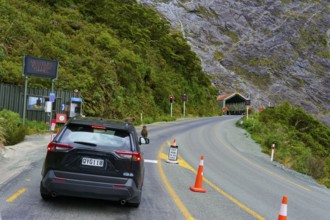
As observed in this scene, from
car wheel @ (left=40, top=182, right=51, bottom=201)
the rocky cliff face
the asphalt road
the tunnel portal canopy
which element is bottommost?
the asphalt road

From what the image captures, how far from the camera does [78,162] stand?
21.5 feet

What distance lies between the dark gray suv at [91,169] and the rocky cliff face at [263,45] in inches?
3817

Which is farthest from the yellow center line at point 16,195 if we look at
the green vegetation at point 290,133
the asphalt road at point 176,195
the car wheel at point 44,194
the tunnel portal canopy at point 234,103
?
the tunnel portal canopy at point 234,103

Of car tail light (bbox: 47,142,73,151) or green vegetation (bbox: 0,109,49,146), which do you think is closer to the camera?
car tail light (bbox: 47,142,73,151)

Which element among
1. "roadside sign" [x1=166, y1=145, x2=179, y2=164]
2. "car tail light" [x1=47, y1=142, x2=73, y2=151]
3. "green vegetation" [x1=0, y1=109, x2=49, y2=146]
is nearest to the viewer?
"car tail light" [x1=47, y1=142, x2=73, y2=151]

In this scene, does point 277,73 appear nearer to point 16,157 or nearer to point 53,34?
point 53,34

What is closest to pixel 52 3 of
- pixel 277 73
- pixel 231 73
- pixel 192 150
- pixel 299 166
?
pixel 192 150

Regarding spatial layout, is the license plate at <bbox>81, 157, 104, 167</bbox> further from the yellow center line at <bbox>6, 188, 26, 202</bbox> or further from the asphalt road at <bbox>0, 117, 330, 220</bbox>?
the yellow center line at <bbox>6, 188, 26, 202</bbox>

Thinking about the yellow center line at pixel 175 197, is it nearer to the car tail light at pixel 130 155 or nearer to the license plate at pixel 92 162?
the car tail light at pixel 130 155

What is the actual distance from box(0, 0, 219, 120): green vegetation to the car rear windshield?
19.8 metres

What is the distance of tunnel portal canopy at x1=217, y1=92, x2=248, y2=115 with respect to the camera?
291 feet

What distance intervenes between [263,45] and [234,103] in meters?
47.2

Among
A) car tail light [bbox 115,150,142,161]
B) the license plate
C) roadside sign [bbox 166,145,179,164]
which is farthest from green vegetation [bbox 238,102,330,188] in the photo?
the license plate

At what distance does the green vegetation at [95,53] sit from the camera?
2967cm
